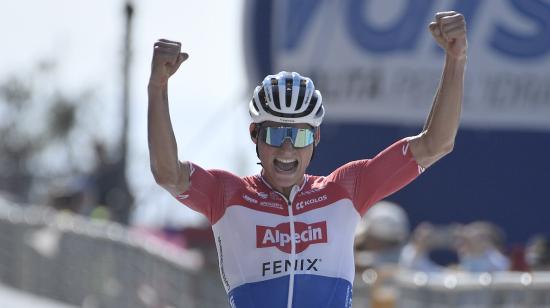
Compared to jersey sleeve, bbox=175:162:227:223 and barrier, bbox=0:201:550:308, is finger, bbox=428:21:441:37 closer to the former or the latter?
jersey sleeve, bbox=175:162:227:223

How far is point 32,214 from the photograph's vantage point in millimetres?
18859

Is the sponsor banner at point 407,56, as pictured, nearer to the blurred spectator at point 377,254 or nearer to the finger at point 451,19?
the blurred spectator at point 377,254

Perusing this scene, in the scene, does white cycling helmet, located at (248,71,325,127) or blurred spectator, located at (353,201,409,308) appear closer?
white cycling helmet, located at (248,71,325,127)

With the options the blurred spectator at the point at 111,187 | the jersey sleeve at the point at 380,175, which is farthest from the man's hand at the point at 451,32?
the blurred spectator at the point at 111,187

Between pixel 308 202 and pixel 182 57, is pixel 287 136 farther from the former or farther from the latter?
pixel 182 57

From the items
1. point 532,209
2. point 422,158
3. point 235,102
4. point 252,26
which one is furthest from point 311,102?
point 235,102

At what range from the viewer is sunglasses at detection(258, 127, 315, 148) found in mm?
6027

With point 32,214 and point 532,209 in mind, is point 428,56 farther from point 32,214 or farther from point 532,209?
point 32,214

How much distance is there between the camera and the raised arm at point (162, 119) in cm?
586

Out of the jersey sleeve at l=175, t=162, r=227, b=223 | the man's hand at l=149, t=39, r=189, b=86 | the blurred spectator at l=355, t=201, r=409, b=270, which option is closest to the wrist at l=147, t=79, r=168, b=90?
the man's hand at l=149, t=39, r=189, b=86

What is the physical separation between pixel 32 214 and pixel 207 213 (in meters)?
13.0

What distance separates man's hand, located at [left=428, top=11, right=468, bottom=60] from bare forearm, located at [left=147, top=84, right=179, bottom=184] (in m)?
1.11

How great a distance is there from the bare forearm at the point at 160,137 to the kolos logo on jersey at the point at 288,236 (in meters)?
0.46

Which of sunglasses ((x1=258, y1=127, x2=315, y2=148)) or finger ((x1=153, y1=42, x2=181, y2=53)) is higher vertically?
finger ((x1=153, y1=42, x2=181, y2=53))
